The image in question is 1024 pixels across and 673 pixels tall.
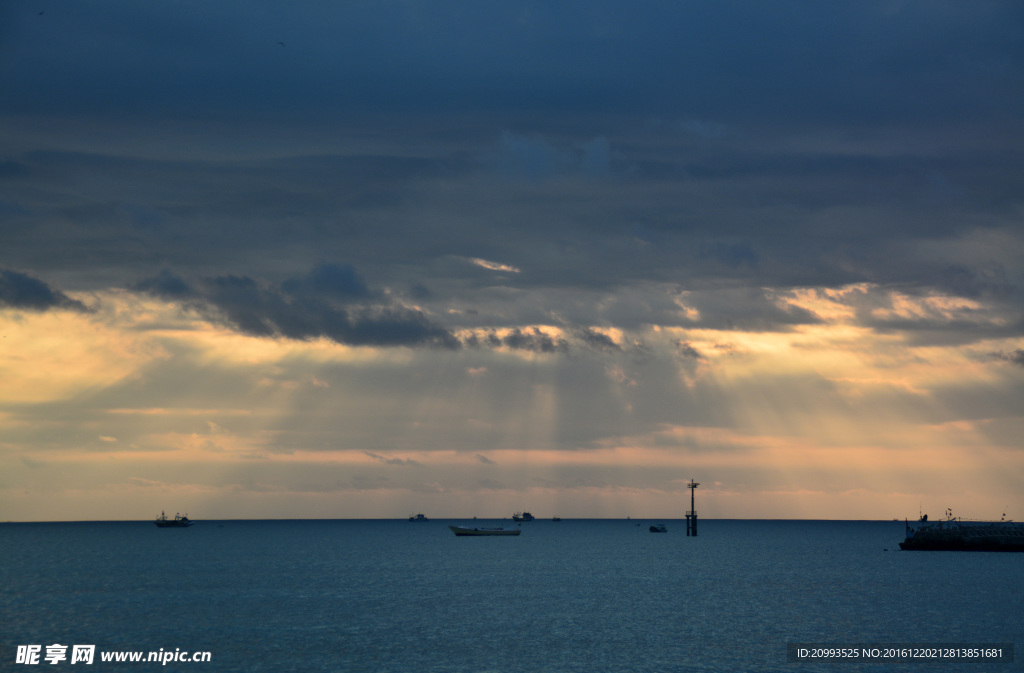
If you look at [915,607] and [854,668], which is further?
[915,607]

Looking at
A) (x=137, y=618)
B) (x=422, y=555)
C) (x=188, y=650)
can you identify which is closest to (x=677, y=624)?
(x=188, y=650)

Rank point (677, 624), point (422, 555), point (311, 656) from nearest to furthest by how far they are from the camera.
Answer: point (311, 656) < point (677, 624) < point (422, 555)

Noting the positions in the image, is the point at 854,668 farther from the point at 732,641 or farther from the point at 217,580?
the point at 217,580

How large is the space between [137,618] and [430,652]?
107 feet

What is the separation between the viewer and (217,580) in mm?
125062

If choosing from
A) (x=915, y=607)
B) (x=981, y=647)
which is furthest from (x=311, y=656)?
(x=915, y=607)

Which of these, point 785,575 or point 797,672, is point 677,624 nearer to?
point 797,672

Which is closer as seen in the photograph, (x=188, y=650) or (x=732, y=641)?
(x=188, y=650)

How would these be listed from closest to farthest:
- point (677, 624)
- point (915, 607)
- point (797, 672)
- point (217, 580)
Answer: point (797, 672)
point (677, 624)
point (915, 607)
point (217, 580)

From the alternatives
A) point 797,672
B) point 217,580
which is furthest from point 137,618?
point 797,672

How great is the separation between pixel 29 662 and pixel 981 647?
Answer: 67663mm

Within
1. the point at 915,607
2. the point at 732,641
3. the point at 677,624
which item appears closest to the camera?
the point at 732,641

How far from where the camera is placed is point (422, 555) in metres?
197

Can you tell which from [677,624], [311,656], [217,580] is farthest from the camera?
[217,580]
